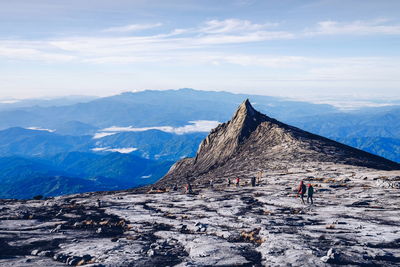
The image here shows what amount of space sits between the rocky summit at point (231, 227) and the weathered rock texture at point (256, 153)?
11.8m

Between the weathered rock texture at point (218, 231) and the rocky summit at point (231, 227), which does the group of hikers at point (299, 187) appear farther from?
the weathered rock texture at point (218, 231)

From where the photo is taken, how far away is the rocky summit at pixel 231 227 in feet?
71.4

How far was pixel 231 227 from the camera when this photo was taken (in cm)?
2973

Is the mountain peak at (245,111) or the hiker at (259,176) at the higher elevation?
the mountain peak at (245,111)

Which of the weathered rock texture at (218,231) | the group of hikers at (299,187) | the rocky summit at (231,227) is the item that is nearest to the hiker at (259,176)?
the group of hikers at (299,187)

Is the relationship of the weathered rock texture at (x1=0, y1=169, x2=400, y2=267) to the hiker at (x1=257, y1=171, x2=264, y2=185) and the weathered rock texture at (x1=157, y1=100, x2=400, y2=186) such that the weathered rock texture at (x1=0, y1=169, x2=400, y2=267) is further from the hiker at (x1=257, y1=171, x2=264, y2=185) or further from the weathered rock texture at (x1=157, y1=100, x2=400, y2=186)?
the weathered rock texture at (x1=157, y1=100, x2=400, y2=186)

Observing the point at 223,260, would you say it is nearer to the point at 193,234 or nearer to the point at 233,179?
the point at 193,234

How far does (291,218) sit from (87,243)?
18.0 meters

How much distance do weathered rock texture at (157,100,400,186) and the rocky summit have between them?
38.7ft

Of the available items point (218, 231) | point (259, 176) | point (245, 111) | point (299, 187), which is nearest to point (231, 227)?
point (218, 231)

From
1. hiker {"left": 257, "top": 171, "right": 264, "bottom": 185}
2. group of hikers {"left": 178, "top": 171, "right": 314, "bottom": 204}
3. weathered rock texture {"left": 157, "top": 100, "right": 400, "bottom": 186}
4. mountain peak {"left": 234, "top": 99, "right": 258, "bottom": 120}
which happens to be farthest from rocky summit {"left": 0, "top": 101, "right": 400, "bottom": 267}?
mountain peak {"left": 234, "top": 99, "right": 258, "bottom": 120}

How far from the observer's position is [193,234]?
27828 millimetres

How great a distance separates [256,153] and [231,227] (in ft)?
183

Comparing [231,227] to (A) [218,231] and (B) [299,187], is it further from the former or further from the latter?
(B) [299,187]
